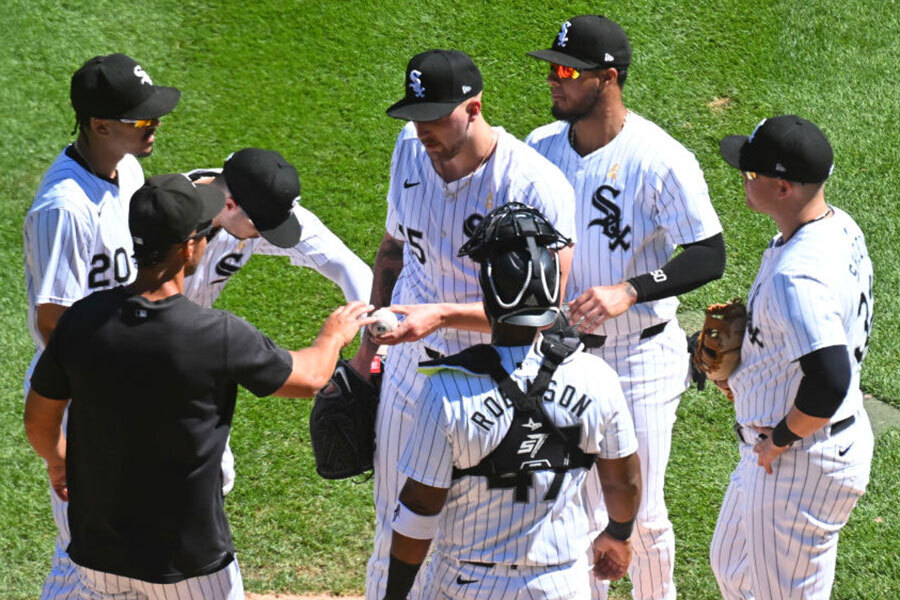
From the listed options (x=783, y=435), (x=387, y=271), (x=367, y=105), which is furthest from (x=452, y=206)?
(x=367, y=105)

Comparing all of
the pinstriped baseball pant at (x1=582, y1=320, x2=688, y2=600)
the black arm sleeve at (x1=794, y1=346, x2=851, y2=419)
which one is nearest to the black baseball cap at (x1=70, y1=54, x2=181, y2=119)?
the pinstriped baseball pant at (x1=582, y1=320, x2=688, y2=600)

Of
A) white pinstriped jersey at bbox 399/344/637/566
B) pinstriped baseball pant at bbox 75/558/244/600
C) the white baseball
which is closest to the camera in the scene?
white pinstriped jersey at bbox 399/344/637/566

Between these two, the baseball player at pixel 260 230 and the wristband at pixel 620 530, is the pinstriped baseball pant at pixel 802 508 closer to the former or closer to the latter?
the wristband at pixel 620 530

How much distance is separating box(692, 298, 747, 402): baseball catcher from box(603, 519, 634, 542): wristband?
0.95 metres

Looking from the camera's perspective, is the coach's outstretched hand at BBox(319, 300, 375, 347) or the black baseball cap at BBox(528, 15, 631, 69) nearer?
the coach's outstretched hand at BBox(319, 300, 375, 347)

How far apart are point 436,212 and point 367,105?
3.69 m

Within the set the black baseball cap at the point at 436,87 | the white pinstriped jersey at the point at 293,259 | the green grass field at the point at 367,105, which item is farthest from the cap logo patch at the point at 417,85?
the green grass field at the point at 367,105

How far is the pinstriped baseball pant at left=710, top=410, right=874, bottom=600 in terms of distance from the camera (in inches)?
156

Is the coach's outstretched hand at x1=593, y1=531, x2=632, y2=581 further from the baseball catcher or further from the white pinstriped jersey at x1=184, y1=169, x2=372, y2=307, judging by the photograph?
the white pinstriped jersey at x1=184, y1=169, x2=372, y2=307

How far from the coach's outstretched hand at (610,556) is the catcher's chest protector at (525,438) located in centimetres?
48

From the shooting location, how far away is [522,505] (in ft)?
10.4

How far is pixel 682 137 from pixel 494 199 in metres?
3.78

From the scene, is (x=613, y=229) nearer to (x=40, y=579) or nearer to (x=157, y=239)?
(x=157, y=239)

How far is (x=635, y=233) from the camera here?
4.34 metres
